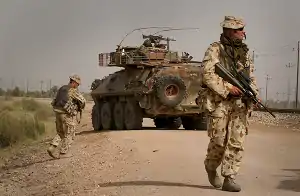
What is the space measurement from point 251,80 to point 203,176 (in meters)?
2.14

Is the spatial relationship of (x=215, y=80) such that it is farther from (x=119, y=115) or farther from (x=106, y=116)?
(x=106, y=116)

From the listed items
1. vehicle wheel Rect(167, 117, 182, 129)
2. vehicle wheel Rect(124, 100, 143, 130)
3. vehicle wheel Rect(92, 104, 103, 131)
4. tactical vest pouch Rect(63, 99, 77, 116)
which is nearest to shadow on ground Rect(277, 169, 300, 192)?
tactical vest pouch Rect(63, 99, 77, 116)

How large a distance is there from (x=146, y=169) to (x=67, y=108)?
4.03m

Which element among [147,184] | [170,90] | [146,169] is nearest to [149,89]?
[170,90]

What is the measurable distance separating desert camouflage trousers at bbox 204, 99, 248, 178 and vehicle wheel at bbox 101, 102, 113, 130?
15.2m

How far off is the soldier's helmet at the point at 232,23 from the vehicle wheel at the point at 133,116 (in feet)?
44.0

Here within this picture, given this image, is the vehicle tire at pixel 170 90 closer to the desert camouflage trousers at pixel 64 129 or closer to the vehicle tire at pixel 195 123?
the vehicle tire at pixel 195 123

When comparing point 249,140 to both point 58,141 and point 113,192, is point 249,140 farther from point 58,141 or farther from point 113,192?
point 113,192

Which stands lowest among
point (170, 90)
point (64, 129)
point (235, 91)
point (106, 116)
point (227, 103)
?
point (106, 116)

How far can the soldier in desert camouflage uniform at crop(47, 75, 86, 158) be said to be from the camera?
14633 millimetres

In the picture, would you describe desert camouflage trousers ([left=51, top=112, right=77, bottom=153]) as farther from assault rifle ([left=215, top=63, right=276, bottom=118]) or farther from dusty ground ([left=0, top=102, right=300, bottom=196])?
assault rifle ([left=215, top=63, right=276, bottom=118])

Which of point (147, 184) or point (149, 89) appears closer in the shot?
point (147, 184)

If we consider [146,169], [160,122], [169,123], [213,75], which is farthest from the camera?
[160,122]

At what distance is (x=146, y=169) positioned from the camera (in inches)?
440
